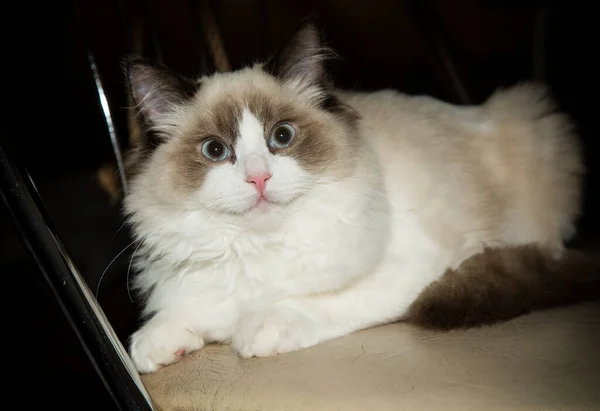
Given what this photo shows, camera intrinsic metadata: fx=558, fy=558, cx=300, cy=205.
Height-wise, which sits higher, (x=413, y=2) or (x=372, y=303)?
(x=413, y=2)

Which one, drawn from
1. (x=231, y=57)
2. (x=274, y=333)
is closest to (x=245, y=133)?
(x=274, y=333)

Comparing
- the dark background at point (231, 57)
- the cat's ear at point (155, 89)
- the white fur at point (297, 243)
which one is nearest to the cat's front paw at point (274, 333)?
the white fur at point (297, 243)

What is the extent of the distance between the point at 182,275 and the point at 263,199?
30cm

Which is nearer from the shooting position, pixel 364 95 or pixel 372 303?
pixel 372 303

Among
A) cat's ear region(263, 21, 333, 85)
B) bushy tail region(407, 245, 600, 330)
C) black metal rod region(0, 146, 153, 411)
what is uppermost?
cat's ear region(263, 21, 333, 85)

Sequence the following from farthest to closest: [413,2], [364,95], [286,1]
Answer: [286,1]
[413,2]
[364,95]

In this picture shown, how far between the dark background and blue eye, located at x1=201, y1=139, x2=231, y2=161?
68 centimetres

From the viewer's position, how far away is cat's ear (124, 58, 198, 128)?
3.84 feet

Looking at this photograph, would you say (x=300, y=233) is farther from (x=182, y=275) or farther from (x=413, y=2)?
(x=413, y=2)

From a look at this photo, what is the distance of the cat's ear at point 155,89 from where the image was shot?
3.84ft

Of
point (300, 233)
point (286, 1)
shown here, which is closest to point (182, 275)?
point (300, 233)

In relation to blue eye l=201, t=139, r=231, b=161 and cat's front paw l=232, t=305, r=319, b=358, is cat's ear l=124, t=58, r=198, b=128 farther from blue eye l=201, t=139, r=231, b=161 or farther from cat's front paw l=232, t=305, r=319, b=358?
cat's front paw l=232, t=305, r=319, b=358

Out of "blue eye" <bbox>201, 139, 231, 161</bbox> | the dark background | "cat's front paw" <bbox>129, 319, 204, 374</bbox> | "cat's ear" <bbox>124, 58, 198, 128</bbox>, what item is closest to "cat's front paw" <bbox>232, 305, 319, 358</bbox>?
"cat's front paw" <bbox>129, 319, 204, 374</bbox>

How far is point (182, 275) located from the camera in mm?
1254
